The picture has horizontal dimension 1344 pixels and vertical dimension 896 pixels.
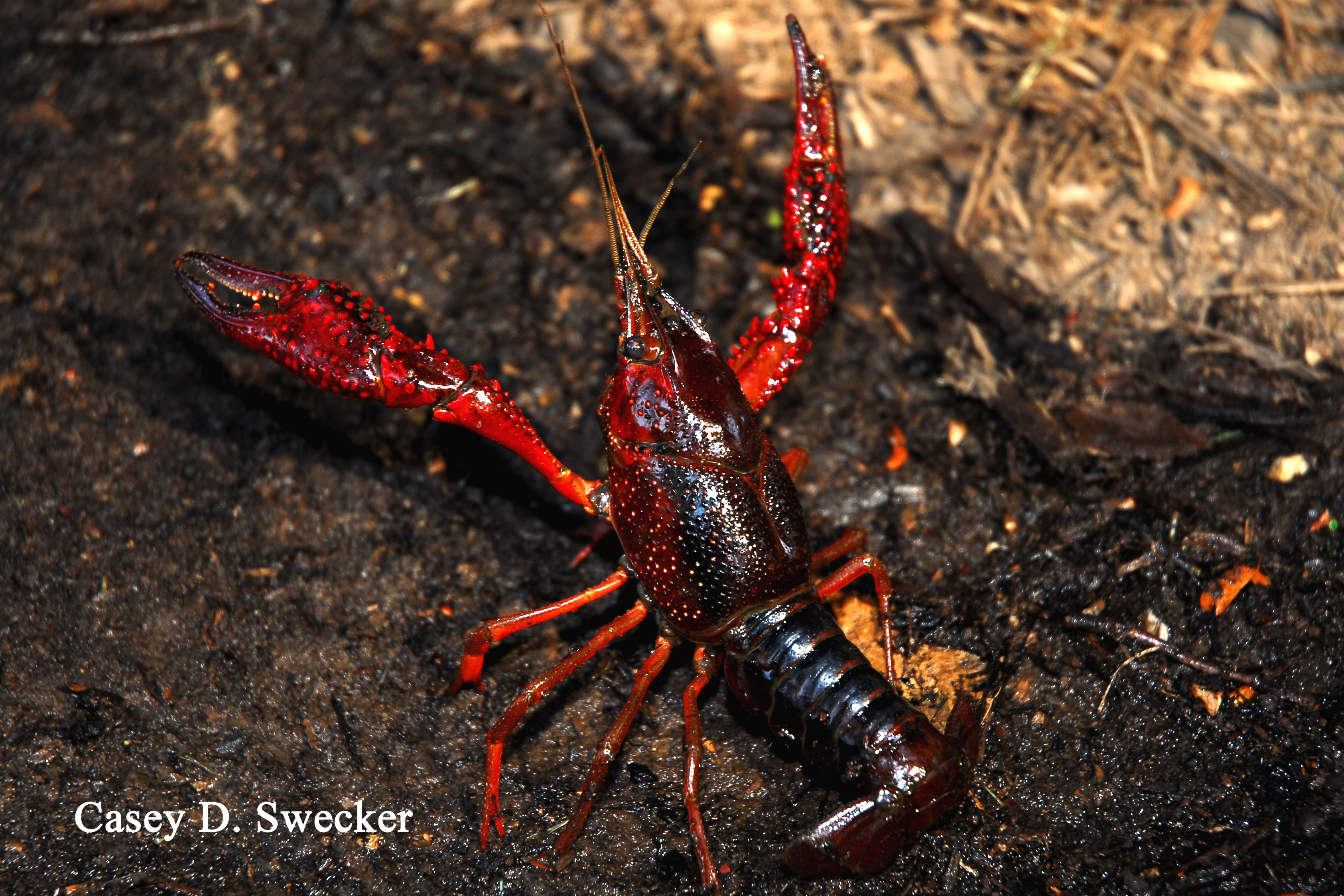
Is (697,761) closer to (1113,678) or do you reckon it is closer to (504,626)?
(504,626)

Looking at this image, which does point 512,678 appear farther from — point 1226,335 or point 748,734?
point 1226,335

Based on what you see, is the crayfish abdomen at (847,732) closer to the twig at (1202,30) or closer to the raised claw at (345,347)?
the raised claw at (345,347)

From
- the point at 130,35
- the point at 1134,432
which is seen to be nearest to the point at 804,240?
the point at 1134,432

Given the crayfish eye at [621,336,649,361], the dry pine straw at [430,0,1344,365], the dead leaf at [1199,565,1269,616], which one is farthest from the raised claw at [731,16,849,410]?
the dead leaf at [1199,565,1269,616]

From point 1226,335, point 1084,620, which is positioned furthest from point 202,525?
point 1226,335

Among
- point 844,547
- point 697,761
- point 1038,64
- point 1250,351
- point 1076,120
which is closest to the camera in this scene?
point 697,761

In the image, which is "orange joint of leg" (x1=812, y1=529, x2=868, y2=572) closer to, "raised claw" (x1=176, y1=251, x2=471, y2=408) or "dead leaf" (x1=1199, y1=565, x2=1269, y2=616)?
"dead leaf" (x1=1199, y1=565, x2=1269, y2=616)

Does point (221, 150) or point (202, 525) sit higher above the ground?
point (221, 150)

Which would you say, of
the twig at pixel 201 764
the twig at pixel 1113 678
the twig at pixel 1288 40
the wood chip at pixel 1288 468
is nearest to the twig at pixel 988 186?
the twig at pixel 1288 40
